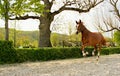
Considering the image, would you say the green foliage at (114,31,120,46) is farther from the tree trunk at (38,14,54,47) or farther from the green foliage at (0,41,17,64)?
the green foliage at (0,41,17,64)

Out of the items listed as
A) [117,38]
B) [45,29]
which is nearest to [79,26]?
[45,29]

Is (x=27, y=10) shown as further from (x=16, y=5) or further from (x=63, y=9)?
(x=63, y=9)

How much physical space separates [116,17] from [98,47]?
107 feet

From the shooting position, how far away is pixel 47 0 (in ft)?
93.6

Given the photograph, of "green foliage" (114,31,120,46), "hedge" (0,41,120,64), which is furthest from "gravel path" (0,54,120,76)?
"green foliage" (114,31,120,46)

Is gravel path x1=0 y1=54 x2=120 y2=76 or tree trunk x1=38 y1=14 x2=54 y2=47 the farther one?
tree trunk x1=38 y1=14 x2=54 y2=47

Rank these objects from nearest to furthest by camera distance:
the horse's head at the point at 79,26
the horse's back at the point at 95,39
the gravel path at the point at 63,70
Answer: the gravel path at the point at 63,70 < the horse's head at the point at 79,26 < the horse's back at the point at 95,39

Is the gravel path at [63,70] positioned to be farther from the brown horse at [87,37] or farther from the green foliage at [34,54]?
the green foliage at [34,54]

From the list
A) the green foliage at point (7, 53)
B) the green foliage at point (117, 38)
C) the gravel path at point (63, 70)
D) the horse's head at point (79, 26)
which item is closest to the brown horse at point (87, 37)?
the horse's head at point (79, 26)

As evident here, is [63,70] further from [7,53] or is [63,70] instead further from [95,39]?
[7,53]

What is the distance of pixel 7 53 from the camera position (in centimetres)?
1692

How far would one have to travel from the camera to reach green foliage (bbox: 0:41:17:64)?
16609 millimetres

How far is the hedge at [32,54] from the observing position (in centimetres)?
1681

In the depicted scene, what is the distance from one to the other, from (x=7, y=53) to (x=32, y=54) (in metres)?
2.15
